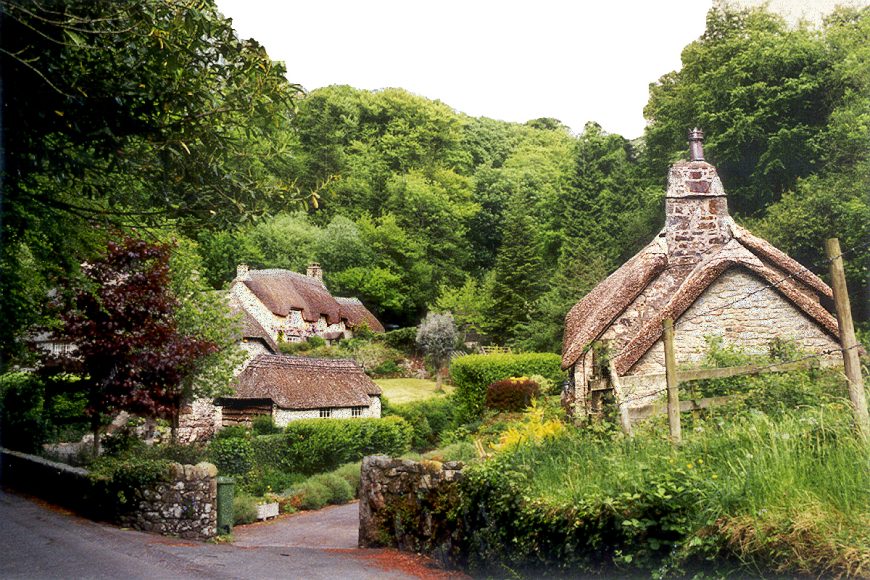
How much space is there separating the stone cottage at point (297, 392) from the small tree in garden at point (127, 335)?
13984 millimetres

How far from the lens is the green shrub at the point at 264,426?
3347cm

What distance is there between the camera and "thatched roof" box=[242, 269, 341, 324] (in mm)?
55562

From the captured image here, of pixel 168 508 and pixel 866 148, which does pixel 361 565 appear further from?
pixel 866 148

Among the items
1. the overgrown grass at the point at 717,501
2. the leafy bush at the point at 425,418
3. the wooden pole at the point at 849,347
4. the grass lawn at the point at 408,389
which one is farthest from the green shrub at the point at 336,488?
the wooden pole at the point at 849,347

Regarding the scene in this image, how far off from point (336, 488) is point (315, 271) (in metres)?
37.8

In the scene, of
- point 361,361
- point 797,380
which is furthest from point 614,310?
Answer: point 361,361

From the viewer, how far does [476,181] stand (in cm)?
7512

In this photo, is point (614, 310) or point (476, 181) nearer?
point (614, 310)

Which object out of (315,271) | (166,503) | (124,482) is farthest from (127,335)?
(315,271)

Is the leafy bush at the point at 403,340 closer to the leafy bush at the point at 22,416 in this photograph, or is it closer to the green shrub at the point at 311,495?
the green shrub at the point at 311,495

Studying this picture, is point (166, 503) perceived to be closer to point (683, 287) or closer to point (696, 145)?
point (683, 287)

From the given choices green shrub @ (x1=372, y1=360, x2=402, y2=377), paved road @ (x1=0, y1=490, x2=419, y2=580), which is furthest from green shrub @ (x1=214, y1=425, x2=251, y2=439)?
green shrub @ (x1=372, y1=360, x2=402, y2=377)

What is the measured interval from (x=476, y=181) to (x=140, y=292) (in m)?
57.8

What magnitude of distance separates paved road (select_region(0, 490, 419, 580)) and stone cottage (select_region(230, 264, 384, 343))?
125ft
